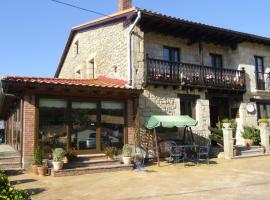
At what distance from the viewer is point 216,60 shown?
56.2 ft

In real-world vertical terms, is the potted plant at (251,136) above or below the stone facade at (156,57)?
below

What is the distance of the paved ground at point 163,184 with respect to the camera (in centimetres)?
699

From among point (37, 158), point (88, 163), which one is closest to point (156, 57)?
point (88, 163)

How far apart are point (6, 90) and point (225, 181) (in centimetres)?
724

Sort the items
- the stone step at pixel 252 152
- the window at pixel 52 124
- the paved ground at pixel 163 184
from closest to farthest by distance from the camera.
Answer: the paved ground at pixel 163 184 → the window at pixel 52 124 → the stone step at pixel 252 152

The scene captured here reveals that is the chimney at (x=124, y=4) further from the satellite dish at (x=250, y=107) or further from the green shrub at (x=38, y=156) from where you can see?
the green shrub at (x=38, y=156)

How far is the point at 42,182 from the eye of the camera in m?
8.83

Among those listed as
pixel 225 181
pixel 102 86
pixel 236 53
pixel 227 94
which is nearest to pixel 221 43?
pixel 236 53

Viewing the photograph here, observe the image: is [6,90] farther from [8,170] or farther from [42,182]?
[42,182]

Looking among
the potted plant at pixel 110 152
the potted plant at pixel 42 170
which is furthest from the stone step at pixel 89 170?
the potted plant at pixel 110 152

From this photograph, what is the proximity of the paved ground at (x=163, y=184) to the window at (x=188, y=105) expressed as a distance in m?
4.11

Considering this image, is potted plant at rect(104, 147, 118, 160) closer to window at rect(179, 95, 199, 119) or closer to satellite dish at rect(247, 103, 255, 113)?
window at rect(179, 95, 199, 119)

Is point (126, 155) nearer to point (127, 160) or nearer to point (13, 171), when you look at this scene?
point (127, 160)

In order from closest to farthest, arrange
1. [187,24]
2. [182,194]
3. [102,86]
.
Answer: [182,194]
[102,86]
[187,24]
